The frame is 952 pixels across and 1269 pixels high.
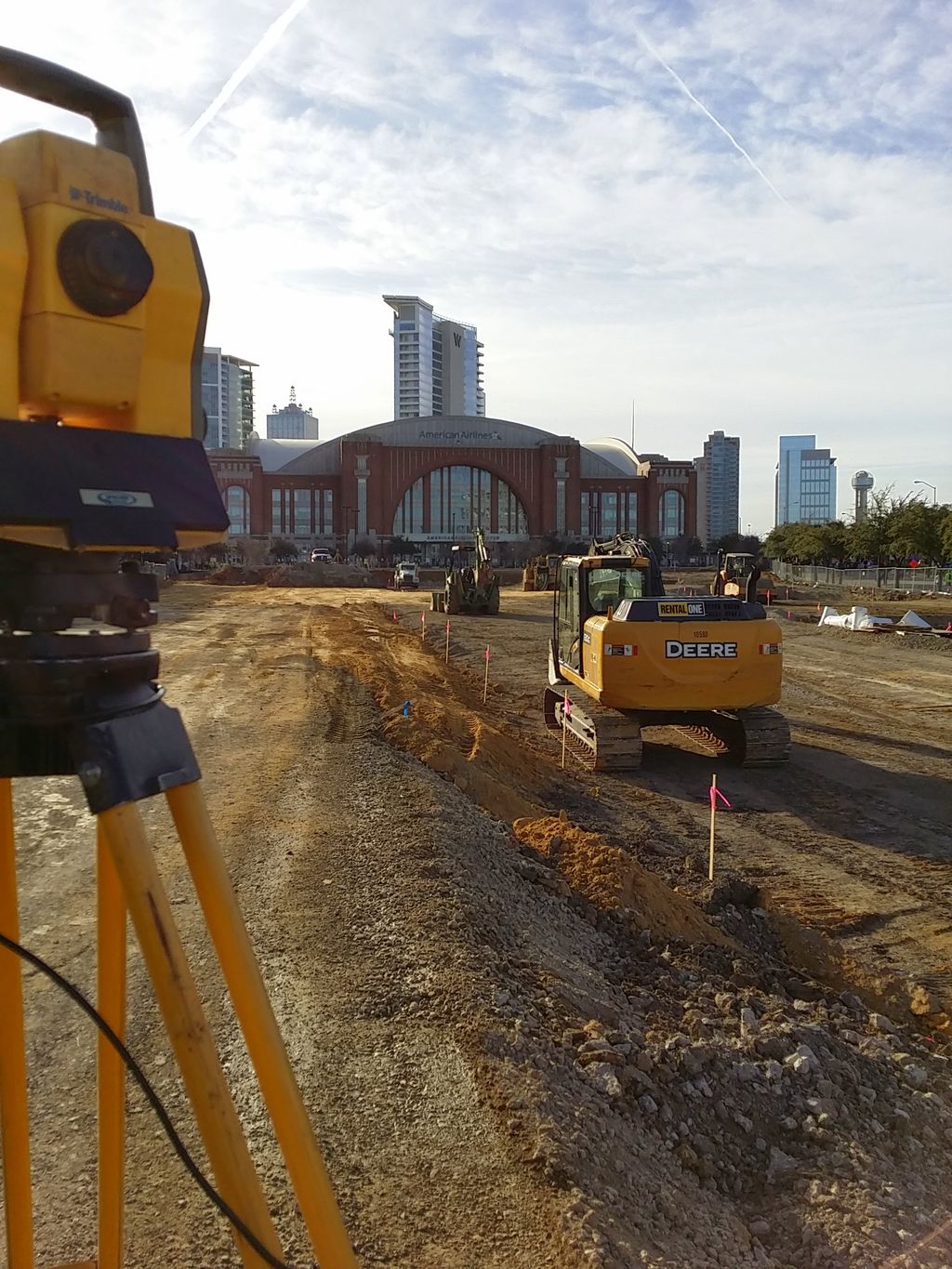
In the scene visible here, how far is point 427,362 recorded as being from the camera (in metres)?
182

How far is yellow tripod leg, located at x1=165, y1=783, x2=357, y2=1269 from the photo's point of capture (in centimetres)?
156

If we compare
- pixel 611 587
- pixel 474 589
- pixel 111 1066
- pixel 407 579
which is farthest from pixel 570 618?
pixel 407 579

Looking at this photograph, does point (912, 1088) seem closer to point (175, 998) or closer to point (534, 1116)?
point (534, 1116)

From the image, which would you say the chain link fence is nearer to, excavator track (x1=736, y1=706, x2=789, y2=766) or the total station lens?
excavator track (x1=736, y1=706, x2=789, y2=766)

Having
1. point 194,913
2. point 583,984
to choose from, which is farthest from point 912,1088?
point 194,913

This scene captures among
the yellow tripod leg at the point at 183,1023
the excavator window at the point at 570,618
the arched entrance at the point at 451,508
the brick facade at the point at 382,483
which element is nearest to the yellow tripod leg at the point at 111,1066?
the yellow tripod leg at the point at 183,1023

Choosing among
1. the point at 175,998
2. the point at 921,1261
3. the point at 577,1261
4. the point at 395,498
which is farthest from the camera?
the point at 395,498

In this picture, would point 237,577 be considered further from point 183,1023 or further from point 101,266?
point 183,1023

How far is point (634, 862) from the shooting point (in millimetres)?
6832

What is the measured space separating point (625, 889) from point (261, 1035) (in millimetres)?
4967

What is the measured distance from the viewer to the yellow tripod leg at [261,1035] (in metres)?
1.56

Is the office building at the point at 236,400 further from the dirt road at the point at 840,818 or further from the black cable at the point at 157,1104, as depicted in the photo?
the black cable at the point at 157,1104

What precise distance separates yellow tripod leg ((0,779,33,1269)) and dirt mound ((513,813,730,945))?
4408mm

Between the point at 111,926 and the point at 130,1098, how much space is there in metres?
2.28
